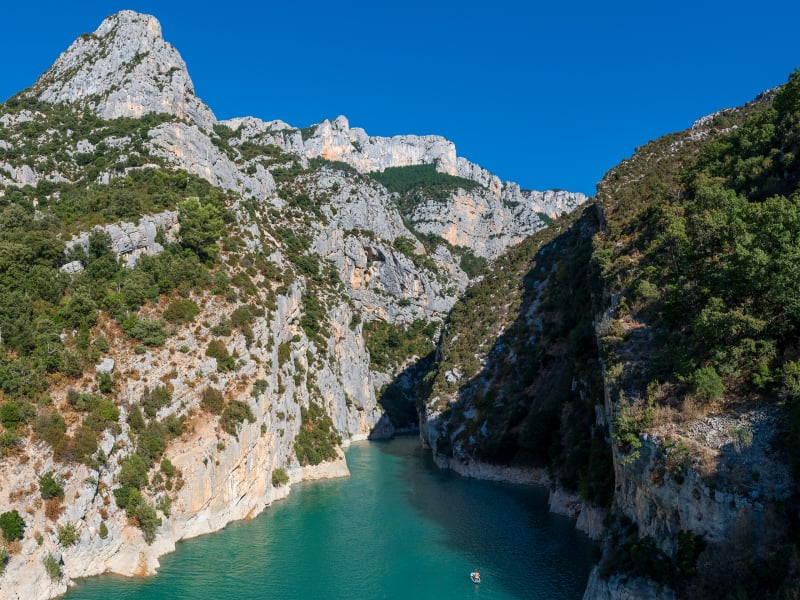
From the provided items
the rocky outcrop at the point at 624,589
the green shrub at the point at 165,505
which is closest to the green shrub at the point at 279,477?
the green shrub at the point at 165,505

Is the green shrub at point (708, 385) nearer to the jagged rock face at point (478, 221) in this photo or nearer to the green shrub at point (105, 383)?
the green shrub at point (105, 383)

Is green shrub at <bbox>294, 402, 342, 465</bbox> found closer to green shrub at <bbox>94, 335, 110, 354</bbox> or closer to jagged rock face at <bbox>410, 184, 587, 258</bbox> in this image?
green shrub at <bbox>94, 335, 110, 354</bbox>

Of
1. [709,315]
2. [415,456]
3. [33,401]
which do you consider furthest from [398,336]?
[709,315]

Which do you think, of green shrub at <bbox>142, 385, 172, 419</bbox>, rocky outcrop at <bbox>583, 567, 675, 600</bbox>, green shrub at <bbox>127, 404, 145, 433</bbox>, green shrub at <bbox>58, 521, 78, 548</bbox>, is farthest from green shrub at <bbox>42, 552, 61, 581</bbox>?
rocky outcrop at <bbox>583, 567, 675, 600</bbox>

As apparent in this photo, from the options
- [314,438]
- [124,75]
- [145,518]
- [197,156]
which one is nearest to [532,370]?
[314,438]

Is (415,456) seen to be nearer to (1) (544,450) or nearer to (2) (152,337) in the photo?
(1) (544,450)

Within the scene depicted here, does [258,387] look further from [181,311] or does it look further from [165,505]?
[165,505]
